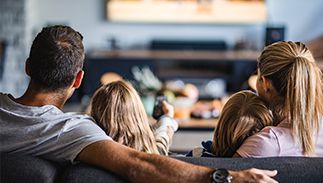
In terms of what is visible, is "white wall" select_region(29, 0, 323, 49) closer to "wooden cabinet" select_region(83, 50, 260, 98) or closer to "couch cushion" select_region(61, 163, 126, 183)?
"wooden cabinet" select_region(83, 50, 260, 98)

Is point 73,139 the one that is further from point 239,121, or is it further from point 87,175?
point 239,121

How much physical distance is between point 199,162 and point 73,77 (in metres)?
0.50

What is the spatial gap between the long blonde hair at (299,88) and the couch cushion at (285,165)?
0.23m

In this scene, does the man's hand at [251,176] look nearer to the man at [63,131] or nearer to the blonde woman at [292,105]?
the man at [63,131]

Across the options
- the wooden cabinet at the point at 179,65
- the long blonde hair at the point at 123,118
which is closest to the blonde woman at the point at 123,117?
the long blonde hair at the point at 123,118

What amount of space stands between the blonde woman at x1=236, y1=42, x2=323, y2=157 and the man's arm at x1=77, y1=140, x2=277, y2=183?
30 cm

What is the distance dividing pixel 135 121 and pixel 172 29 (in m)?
4.66

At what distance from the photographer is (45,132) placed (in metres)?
1.77

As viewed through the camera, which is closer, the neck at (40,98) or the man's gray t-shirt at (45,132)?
the man's gray t-shirt at (45,132)

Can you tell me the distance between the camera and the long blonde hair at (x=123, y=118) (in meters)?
2.05

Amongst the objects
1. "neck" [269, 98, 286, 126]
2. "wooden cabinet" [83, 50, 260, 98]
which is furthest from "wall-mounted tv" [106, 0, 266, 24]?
"neck" [269, 98, 286, 126]

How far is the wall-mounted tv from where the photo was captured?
258 inches

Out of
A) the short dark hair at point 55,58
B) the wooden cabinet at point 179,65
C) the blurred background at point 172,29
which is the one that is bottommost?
the wooden cabinet at point 179,65

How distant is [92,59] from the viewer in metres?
6.07
